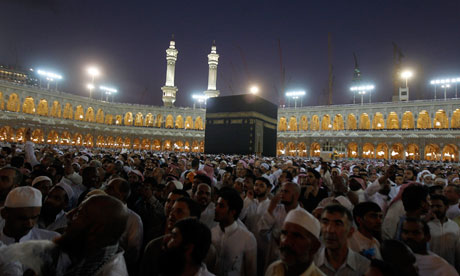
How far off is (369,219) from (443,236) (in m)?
0.81

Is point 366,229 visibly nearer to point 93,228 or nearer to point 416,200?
point 416,200

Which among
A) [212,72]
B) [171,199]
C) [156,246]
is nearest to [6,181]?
[171,199]

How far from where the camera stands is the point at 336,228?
72.2 inches

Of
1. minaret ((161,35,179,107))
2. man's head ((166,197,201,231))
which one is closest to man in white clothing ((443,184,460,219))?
man's head ((166,197,201,231))

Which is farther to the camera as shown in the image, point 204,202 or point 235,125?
point 235,125

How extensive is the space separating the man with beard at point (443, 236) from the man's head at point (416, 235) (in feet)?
2.30

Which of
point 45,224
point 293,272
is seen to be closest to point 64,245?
point 293,272

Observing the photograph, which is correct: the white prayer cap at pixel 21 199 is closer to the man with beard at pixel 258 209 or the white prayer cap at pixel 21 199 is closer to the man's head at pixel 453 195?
the man with beard at pixel 258 209

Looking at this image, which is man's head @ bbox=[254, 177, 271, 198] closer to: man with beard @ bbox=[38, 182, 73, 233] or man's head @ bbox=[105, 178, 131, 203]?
man's head @ bbox=[105, 178, 131, 203]

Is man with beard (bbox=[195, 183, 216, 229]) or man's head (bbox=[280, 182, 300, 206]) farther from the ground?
man's head (bbox=[280, 182, 300, 206])

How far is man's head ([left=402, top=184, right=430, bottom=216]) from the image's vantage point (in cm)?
269

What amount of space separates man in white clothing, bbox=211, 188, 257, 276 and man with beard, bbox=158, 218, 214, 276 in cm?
86

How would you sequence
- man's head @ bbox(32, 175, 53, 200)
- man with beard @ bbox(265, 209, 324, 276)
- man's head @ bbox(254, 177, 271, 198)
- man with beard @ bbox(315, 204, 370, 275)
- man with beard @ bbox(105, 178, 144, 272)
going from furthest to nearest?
man's head @ bbox(254, 177, 271, 198), man's head @ bbox(32, 175, 53, 200), man with beard @ bbox(105, 178, 144, 272), man with beard @ bbox(315, 204, 370, 275), man with beard @ bbox(265, 209, 324, 276)

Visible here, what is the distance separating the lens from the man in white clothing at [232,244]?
221 cm
